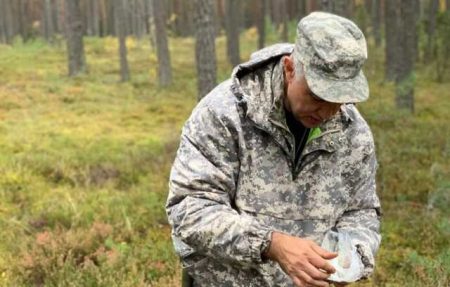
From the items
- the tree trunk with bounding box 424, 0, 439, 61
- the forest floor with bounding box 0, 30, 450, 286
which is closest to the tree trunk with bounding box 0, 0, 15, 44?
the forest floor with bounding box 0, 30, 450, 286

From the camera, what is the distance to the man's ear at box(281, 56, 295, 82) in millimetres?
2219

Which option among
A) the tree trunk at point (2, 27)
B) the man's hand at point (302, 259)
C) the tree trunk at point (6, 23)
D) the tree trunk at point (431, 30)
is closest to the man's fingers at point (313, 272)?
the man's hand at point (302, 259)

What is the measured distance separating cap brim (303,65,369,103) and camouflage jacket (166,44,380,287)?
196 mm

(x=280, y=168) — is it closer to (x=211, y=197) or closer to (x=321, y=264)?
(x=211, y=197)

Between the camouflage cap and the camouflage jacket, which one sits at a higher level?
the camouflage cap

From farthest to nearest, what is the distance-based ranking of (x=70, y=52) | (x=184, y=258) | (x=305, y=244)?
(x=70, y=52) < (x=184, y=258) < (x=305, y=244)

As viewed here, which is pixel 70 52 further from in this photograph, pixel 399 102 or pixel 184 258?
pixel 184 258

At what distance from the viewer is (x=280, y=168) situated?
2328 millimetres

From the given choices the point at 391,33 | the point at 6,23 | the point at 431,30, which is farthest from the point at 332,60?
the point at 6,23

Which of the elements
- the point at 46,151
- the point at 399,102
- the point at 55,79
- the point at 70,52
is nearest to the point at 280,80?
the point at 46,151

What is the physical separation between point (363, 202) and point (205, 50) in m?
8.40

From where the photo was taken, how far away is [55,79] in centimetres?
2162

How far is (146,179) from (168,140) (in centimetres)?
289

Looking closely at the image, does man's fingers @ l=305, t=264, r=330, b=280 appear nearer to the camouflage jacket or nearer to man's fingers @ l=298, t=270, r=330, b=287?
man's fingers @ l=298, t=270, r=330, b=287
